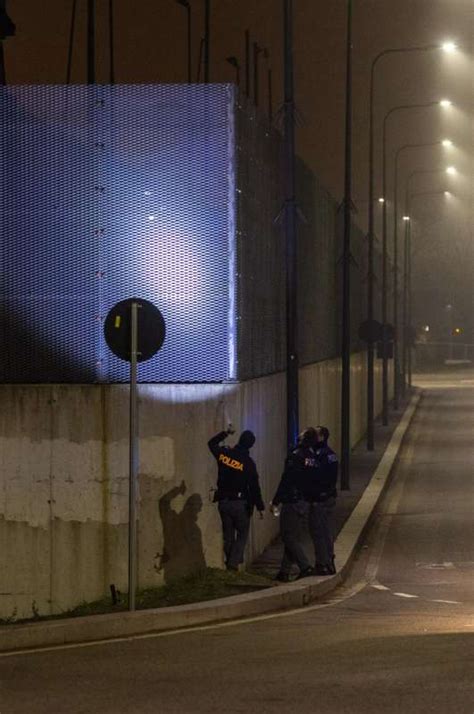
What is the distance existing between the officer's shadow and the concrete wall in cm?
1

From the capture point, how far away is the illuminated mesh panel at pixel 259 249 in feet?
60.4

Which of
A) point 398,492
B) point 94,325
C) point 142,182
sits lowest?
point 398,492

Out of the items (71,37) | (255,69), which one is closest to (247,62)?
(255,69)

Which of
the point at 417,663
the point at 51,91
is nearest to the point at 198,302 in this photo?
the point at 51,91

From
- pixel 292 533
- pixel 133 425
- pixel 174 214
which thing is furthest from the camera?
pixel 174 214

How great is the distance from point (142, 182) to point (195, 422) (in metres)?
2.53

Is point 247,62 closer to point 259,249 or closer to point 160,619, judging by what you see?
point 259,249

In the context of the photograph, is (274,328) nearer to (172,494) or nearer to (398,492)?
(172,494)

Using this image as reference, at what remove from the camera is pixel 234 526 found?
56.0ft

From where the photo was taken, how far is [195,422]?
56.0 ft

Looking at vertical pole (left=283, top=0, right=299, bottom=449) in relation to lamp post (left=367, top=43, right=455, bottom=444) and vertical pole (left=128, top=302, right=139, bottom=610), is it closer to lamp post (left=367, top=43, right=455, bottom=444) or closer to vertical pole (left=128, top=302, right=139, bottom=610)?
vertical pole (left=128, top=302, right=139, bottom=610)

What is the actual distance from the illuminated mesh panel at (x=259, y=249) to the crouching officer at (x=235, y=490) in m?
1.30

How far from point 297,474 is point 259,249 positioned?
4.12m

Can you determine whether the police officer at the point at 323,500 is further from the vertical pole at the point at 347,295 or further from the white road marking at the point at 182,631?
the vertical pole at the point at 347,295
